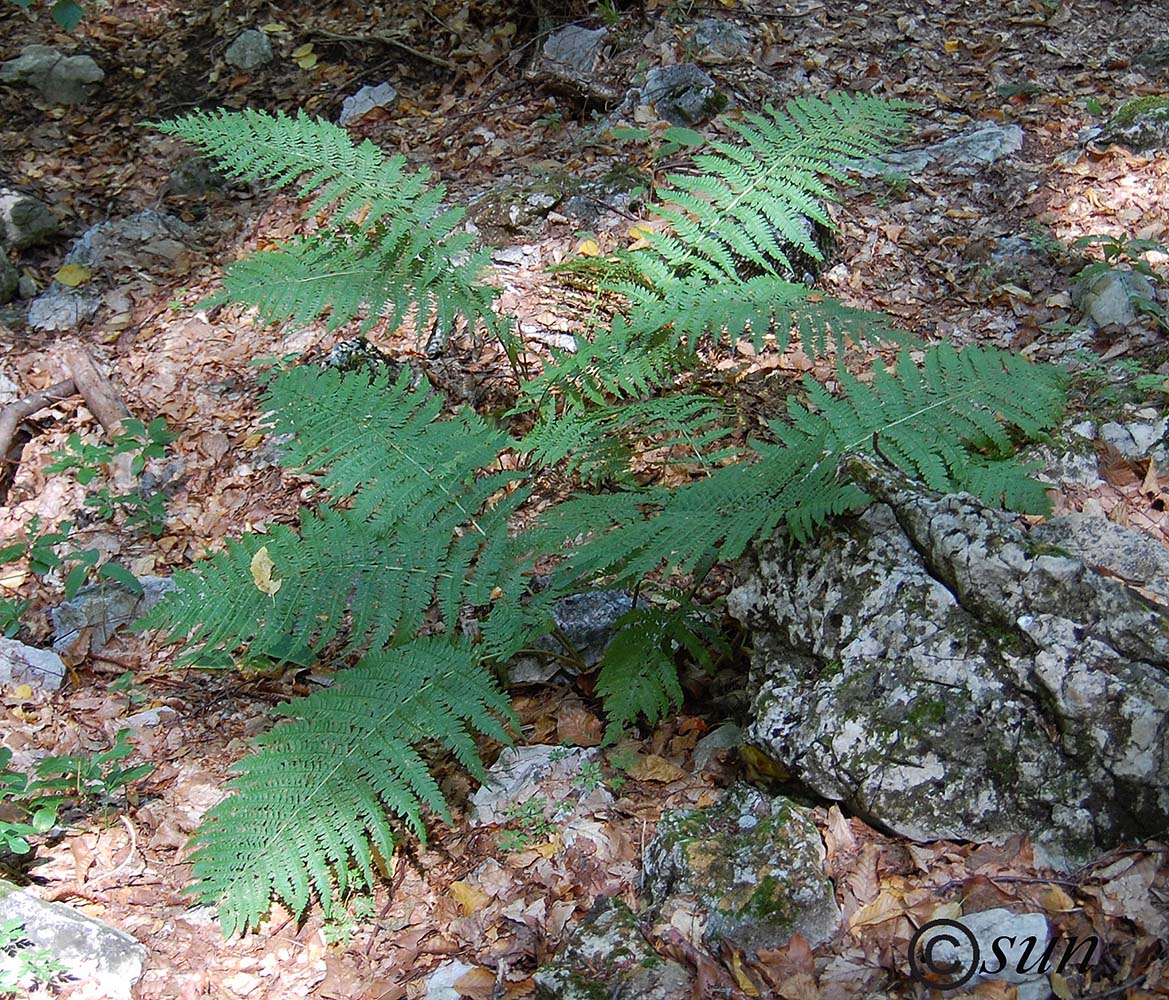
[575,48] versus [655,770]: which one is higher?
[575,48]

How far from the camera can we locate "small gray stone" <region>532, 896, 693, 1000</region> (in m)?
2.04

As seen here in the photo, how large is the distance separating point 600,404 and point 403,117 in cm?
352

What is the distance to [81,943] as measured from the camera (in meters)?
2.43

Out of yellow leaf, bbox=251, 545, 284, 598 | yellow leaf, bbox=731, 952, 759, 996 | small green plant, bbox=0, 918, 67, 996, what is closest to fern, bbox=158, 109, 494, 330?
yellow leaf, bbox=251, 545, 284, 598

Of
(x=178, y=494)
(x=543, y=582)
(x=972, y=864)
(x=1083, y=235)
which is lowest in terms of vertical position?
(x=178, y=494)

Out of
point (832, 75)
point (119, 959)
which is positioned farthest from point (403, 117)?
point (119, 959)

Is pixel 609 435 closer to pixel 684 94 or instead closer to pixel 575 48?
pixel 684 94

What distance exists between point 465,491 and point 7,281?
12.6 feet

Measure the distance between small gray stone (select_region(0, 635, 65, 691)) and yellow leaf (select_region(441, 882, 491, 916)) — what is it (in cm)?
180

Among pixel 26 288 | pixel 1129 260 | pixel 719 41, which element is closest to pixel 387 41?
pixel 719 41

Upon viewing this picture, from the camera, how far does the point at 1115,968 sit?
1.86 metres

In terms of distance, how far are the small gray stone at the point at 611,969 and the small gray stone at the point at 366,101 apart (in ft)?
18.0

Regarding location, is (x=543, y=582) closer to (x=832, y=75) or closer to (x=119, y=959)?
(x=119, y=959)
